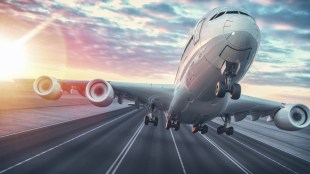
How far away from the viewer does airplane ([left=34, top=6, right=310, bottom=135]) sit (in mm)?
14578

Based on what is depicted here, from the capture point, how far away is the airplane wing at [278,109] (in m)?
25.7

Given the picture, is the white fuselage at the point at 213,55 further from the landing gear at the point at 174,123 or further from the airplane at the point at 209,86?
the landing gear at the point at 174,123

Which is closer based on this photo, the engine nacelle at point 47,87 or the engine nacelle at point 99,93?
the engine nacelle at point 99,93

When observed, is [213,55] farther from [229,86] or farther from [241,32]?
[241,32]

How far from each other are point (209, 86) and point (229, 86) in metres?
2.56

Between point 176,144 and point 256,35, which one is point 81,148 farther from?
point 256,35

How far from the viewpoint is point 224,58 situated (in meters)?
15.1

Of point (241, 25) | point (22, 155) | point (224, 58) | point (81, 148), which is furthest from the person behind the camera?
point (81, 148)

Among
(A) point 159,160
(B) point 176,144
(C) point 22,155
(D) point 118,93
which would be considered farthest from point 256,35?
(B) point 176,144

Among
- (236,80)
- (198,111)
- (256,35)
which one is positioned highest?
(256,35)

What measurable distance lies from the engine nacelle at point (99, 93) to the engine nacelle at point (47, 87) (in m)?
5.53

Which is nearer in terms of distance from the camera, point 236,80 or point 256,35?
point 256,35

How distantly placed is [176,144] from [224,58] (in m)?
36.6

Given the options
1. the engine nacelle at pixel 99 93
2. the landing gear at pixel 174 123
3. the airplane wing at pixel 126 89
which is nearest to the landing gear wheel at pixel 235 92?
the airplane wing at pixel 126 89
